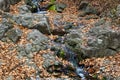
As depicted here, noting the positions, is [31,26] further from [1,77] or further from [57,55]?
[1,77]

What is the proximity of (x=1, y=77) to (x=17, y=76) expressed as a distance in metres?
0.60

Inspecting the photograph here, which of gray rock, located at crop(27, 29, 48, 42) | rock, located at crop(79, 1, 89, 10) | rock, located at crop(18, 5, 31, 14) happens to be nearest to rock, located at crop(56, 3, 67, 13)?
rock, located at crop(79, 1, 89, 10)

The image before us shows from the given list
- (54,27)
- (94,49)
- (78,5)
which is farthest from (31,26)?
(78,5)

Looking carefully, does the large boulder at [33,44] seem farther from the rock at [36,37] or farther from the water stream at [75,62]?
the water stream at [75,62]

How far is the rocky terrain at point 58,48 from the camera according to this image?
11.5 metres

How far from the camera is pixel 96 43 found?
44.1 ft

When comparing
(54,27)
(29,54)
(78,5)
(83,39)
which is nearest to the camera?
(29,54)

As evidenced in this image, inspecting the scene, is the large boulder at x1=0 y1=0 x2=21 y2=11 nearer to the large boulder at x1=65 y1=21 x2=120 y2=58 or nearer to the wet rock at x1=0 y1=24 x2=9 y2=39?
the wet rock at x1=0 y1=24 x2=9 y2=39

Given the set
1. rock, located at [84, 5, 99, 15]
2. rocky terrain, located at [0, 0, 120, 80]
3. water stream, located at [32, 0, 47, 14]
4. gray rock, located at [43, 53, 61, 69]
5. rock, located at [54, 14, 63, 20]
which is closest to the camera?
rocky terrain, located at [0, 0, 120, 80]

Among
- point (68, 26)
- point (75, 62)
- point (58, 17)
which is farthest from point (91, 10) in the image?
point (75, 62)

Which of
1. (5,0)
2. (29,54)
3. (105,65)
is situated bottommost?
(105,65)

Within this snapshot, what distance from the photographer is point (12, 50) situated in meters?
12.3

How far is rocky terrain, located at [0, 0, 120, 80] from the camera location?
37.8 ft

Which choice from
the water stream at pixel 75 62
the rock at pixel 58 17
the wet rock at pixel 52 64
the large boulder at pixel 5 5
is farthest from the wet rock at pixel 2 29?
the rock at pixel 58 17
